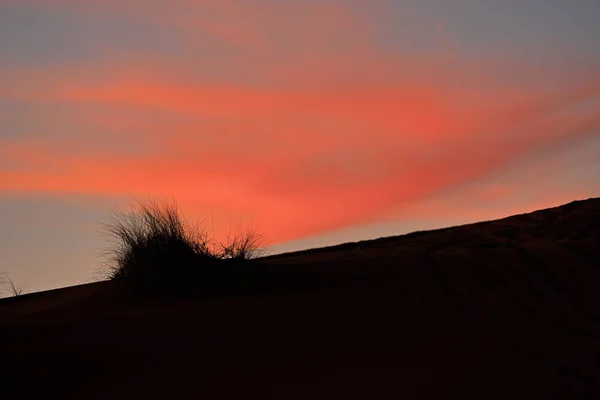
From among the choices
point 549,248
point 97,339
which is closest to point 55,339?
point 97,339

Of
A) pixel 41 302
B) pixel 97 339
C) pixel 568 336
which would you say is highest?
pixel 41 302

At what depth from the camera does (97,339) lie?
577cm

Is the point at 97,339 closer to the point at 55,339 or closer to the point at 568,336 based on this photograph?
the point at 55,339

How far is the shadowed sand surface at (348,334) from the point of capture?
4902mm

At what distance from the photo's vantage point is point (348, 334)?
6129 millimetres

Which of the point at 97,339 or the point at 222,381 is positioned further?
the point at 97,339

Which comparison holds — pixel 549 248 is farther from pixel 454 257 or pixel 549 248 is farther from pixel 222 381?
pixel 222 381

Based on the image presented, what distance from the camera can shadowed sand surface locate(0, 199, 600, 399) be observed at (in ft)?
16.1

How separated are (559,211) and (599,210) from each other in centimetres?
81

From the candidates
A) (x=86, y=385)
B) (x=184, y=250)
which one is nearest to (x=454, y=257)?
(x=184, y=250)

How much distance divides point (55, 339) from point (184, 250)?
306 cm

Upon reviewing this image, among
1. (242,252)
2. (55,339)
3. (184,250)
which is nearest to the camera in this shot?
(55,339)

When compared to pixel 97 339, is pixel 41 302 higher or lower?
higher

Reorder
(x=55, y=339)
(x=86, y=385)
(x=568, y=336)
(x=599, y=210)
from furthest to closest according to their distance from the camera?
(x=599, y=210) → (x=568, y=336) → (x=55, y=339) → (x=86, y=385)
